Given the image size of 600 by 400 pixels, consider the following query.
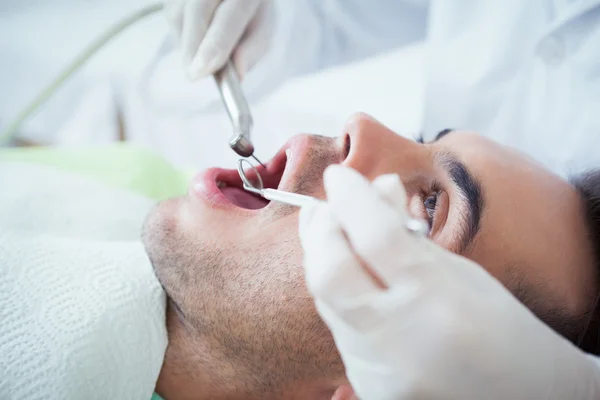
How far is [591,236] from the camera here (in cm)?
69

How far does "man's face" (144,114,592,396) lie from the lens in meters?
0.59

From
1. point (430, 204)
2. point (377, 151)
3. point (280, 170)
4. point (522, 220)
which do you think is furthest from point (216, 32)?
point (522, 220)

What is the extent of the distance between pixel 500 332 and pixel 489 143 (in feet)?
1.45

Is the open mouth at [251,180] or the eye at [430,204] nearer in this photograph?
the eye at [430,204]

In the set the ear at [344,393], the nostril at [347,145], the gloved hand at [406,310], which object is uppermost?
the gloved hand at [406,310]

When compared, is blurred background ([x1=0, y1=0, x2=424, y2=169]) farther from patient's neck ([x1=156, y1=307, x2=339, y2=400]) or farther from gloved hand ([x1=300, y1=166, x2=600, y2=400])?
gloved hand ([x1=300, y1=166, x2=600, y2=400])

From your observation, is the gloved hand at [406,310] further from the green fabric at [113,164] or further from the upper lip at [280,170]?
the green fabric at [113,164]

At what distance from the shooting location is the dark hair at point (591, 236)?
0.65m

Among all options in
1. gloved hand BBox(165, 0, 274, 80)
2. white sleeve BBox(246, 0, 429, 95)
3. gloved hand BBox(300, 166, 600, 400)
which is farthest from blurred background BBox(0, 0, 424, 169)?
gloved hand BBox(300, 166, 600, 400)

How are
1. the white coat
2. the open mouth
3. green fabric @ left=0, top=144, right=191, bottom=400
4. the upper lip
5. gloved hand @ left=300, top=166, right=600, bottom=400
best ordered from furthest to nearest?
green fabric @ left=0, top=144, right=191, bottom=400 → the white coat → the open mouth → the upper lip → gloved hand @ left=300, top=166, right=600, bottom=400

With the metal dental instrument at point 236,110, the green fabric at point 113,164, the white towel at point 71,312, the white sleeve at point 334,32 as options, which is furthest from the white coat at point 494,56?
the white towel at point 71,312

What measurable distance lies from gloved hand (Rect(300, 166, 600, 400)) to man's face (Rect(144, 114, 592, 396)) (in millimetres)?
226

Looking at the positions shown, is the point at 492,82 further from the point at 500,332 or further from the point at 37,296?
the point at 37,296

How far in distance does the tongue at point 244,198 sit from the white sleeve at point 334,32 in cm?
43
